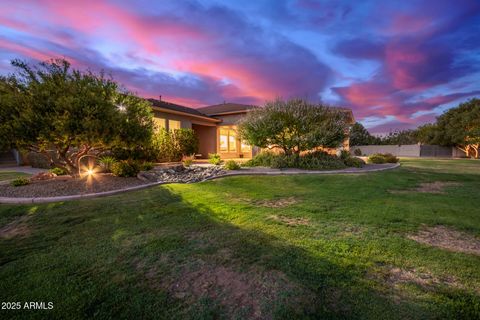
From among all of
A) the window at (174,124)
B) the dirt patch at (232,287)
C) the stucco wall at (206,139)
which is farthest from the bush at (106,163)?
the stucco wall at (206,139)

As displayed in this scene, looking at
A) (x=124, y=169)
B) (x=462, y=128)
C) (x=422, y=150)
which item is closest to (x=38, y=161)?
(x=124, y=169)

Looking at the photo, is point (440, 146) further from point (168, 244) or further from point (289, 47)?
point (168, 244)

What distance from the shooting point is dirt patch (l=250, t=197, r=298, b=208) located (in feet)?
15.1

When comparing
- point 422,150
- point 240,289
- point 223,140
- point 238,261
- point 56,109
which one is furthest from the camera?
point 422,150

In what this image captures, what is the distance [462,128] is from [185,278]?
135 feet

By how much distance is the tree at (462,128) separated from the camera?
26.4 metres

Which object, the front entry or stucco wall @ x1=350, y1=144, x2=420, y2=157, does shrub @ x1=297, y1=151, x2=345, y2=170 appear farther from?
stucco wall @ x1=350, y1=144, x2=420, y2=157

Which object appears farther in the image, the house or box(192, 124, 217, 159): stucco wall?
box(192, 124, 217, 159): stucco wall

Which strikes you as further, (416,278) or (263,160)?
(263,160)

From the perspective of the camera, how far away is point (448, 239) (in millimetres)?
2895

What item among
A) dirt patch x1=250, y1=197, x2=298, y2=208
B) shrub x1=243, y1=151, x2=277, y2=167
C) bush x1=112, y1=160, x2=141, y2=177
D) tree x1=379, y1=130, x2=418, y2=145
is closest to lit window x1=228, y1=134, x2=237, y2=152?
shrub x1=243, y1=151, x2=277, y2=167

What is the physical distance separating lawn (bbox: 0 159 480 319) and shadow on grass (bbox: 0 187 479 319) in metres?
0.01

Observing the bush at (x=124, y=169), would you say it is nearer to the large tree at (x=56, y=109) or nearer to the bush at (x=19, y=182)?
the large tree at (x=56, y=109)

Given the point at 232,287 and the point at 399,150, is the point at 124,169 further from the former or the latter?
the point at 399,150
